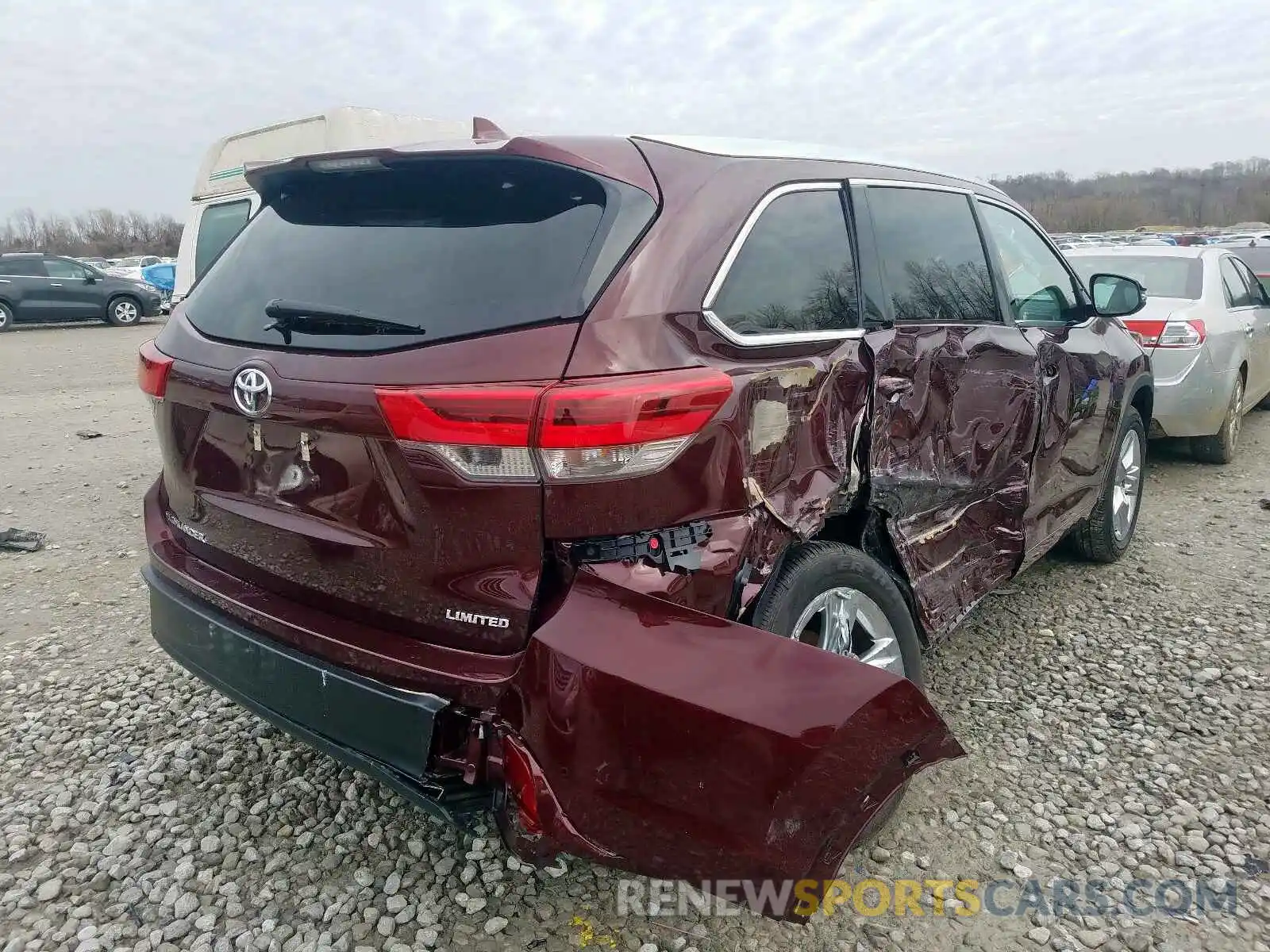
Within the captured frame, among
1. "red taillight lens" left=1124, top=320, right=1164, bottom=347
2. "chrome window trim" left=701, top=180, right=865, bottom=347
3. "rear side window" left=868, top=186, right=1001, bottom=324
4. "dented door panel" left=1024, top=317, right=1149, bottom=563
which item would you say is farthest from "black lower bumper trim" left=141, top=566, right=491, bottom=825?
"red taillight lens" left=1124, top=320, right=1164, bottom=347

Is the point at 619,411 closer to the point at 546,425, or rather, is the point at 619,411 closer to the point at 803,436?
the point at 546,425

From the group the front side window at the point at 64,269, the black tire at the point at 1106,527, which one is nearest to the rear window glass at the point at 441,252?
the black tire at the point at 1106,527

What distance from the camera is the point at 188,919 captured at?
7.22ft

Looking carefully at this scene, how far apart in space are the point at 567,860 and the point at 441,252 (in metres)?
1.58

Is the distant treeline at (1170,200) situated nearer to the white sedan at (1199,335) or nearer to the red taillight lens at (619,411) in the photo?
the white sedan at (1199,335)

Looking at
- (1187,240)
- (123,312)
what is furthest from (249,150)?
(1187,240)

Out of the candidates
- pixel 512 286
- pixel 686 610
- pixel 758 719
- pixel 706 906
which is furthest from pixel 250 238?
pixel 706 906

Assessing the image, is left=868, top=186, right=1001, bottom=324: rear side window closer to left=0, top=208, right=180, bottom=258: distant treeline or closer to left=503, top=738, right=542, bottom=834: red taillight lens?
left=503, top=738, right=542, bottom=834: red taillight lens

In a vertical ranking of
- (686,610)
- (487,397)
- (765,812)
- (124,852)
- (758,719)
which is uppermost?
(487,397)

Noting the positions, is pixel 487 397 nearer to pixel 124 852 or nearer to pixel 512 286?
pixel 512 286

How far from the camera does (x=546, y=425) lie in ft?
5.78

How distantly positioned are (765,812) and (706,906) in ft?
2.50

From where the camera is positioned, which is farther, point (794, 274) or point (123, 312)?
point (123, 312)

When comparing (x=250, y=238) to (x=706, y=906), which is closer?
(x=706, y=906)
